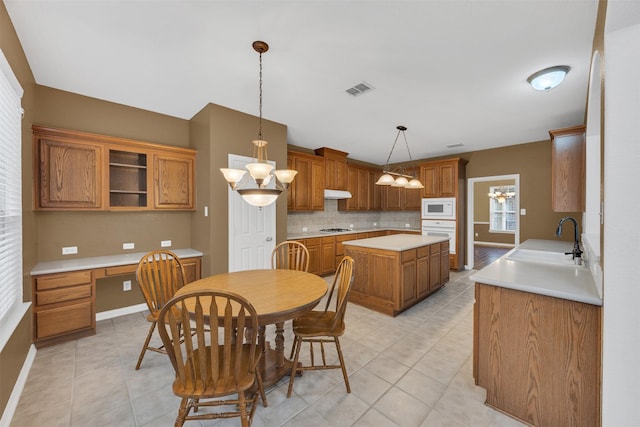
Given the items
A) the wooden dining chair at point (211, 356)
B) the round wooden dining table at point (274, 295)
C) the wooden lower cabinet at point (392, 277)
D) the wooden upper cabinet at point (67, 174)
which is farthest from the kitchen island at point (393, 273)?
the wooden upper cabinet at point (67, 174)

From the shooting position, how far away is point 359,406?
5.78ft

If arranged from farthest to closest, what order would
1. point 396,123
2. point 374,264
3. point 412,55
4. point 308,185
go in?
point 308,185, point 396,123, point 374,264, point 412,55

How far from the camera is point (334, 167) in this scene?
5727 mm

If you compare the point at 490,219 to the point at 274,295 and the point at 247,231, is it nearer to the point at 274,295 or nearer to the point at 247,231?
the point at 247,231

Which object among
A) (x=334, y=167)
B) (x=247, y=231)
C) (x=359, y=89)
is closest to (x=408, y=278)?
(x=247, y=231)

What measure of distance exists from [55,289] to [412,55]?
13.3 ft

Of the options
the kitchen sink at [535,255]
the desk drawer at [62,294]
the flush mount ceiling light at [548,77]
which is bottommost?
the desk drawer at [62,294]

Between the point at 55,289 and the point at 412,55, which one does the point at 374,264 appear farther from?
the point at 55,289

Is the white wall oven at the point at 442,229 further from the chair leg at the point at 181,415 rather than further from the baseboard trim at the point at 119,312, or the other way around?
the baseboard trim at the point at 119,312

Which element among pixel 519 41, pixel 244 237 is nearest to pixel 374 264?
pixel 244 237

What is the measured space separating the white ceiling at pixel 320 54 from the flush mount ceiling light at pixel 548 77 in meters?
0.09

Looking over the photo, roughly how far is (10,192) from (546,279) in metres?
3.86

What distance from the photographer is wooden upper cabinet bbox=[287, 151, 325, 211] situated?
4895 mm

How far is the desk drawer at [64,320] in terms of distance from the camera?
2.51m
